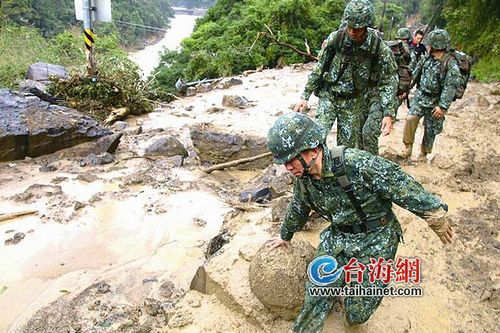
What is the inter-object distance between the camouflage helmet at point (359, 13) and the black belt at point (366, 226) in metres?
1.67

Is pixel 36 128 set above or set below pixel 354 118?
below

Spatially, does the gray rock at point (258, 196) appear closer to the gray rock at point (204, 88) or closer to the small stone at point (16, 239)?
the small stone at point (16, 239)

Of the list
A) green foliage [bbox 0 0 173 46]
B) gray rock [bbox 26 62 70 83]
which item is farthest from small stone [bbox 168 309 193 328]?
green foliage [bbox 0 0 173 46]

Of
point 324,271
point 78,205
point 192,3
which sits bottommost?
point 192,3

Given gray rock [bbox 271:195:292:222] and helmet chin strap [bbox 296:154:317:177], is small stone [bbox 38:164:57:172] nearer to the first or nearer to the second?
gray rock [bbox 271:195:292:222]

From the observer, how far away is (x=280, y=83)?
534 inches

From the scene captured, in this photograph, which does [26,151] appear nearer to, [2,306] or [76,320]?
[2,306]

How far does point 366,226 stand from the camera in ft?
7.74

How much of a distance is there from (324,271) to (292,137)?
0.88 meters

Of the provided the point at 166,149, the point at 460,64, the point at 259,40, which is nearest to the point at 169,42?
the point at 259,40

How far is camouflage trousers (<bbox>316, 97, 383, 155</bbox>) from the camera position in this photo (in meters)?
3.82

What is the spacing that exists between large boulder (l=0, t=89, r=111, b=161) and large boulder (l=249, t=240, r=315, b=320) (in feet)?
17.2

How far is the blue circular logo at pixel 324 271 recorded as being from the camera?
247 cm

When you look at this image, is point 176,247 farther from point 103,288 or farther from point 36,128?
point 36,128
